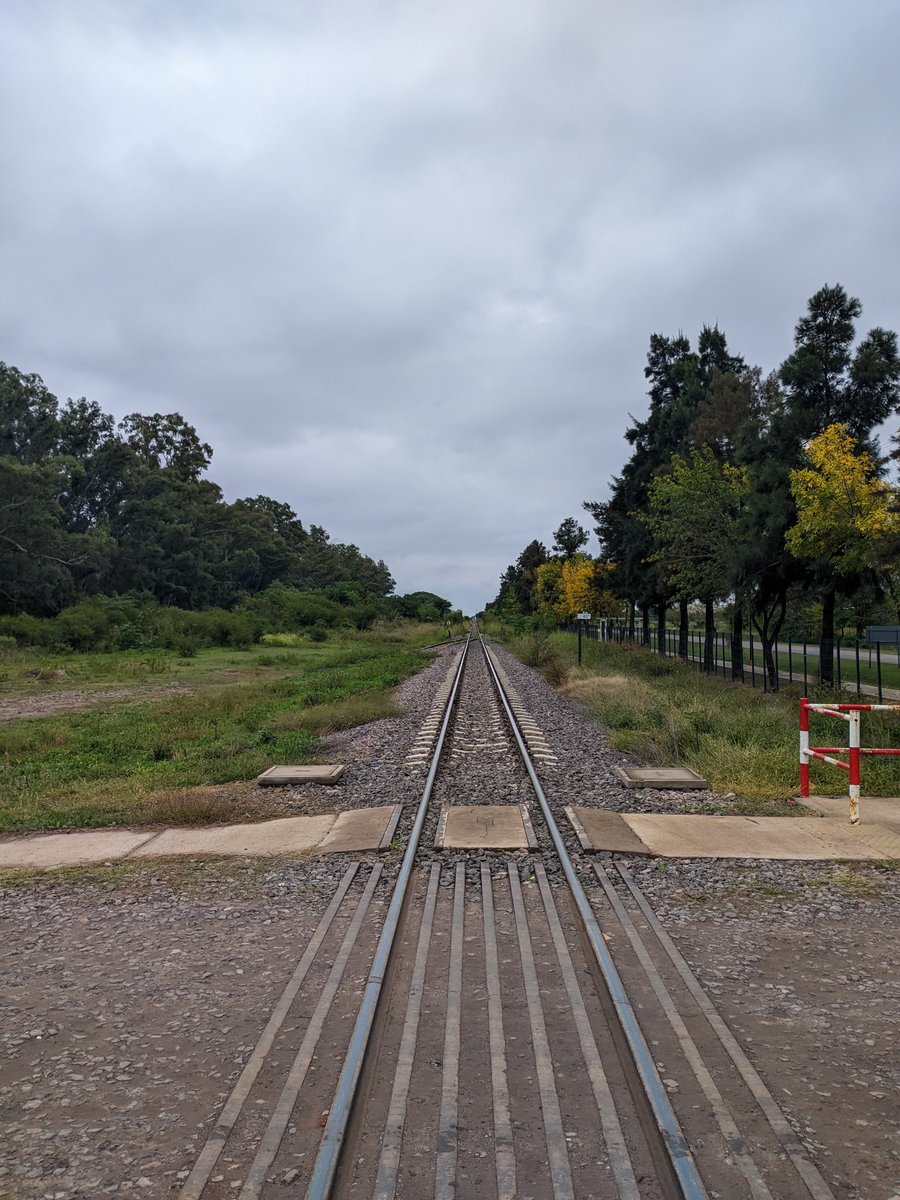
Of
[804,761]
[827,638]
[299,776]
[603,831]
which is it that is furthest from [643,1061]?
[827,638]

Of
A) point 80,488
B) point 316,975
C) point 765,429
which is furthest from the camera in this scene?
point 80,488

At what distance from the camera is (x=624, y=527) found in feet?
106

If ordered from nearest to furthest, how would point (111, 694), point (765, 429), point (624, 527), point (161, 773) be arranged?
point (161, 773) < point (765, 429) < point (111, 694) < point (624, 527)

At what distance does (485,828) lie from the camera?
771 centimetres

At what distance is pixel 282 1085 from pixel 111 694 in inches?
898

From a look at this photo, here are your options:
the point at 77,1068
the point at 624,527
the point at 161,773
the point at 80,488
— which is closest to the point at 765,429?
the point at 624,527

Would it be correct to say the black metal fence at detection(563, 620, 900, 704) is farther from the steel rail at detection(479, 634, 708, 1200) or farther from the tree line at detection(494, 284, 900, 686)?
the steel rail at detection(479, 634, 708, 1200)

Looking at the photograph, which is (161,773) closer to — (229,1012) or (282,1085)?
(229,1012)

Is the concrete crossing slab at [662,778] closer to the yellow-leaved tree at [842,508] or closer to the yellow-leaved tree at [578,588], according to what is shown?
the yellow-leaved tree at [842,508]

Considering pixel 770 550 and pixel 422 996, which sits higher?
pixel 770 550

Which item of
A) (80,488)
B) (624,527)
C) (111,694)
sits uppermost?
(80,488)

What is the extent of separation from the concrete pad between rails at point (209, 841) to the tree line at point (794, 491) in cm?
1076

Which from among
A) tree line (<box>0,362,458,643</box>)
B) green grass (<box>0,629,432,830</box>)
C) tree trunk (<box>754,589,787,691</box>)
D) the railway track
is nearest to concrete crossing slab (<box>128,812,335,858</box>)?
green grass (<box>0,629,432,830</box>)

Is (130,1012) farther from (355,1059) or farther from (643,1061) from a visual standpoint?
(643,1061)
